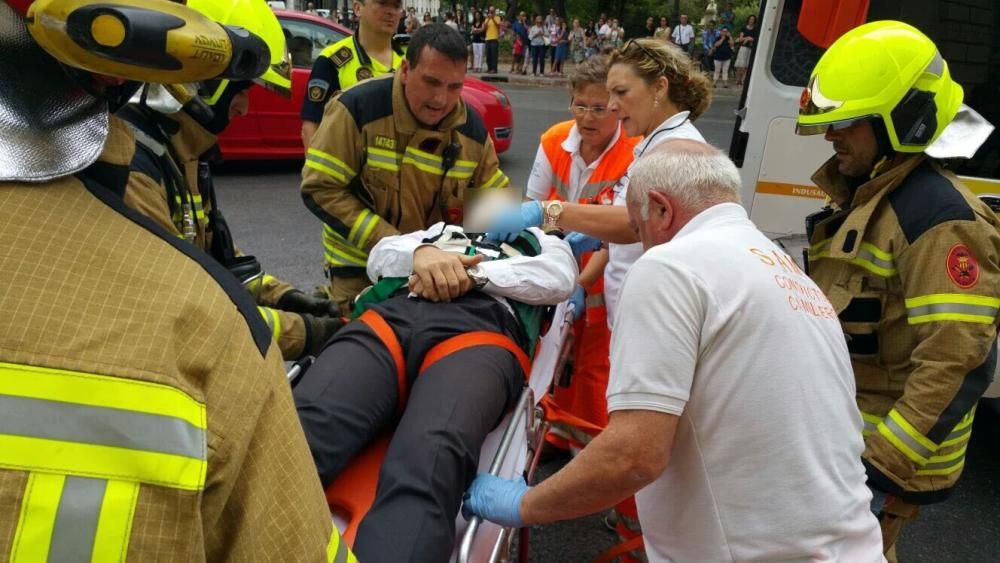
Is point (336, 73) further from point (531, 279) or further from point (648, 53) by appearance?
point (531, 279)

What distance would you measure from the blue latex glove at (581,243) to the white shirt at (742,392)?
1757mm

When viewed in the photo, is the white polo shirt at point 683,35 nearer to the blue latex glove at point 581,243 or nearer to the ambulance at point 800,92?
the ambulance at point 800,92

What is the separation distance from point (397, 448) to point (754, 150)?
2464 millimetres

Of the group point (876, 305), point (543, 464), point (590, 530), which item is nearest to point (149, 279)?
point (876, 305)

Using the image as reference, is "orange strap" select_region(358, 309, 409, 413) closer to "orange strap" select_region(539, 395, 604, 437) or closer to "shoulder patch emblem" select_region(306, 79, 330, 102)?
"orange strap" select_region(539, 395, 604, 437)

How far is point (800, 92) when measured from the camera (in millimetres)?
3266

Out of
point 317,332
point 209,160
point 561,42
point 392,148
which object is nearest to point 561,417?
point 317,332

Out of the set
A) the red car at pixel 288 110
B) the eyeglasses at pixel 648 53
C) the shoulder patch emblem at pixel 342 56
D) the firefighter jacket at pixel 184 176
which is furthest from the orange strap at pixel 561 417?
the red car at pixel 288 110

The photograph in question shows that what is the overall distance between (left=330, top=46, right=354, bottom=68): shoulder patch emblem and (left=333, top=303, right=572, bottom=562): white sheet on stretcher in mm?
1881

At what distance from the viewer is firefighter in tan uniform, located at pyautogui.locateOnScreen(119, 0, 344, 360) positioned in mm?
1793

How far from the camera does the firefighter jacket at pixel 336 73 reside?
3.70 m

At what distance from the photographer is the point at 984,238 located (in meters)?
1.75

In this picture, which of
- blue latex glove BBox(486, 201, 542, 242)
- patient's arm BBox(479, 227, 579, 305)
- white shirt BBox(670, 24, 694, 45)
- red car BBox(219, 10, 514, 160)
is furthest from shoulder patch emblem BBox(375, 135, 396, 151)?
white shirt BBox(670, 24, 694, 45)

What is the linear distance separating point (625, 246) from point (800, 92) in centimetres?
129
